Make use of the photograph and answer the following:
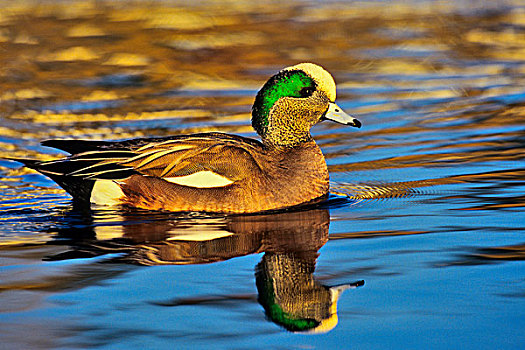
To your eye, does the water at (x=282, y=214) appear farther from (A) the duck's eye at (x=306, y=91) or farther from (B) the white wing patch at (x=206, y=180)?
(A) the duck's eye at (x=306, y=91)

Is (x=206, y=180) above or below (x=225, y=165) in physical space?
below

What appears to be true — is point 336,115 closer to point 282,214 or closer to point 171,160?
point 282,214

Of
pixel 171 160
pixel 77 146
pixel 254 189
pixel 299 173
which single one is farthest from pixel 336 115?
pixel 77 146

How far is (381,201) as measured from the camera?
7543 millimetres

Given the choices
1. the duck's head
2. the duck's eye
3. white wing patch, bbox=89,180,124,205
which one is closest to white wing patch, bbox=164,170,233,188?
white wing patch, bbox=89,180,124,205

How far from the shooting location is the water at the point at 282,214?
4738mm

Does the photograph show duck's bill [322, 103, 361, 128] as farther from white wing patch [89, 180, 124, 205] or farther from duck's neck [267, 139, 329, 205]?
white wing patch [89, 180, 124, 205]

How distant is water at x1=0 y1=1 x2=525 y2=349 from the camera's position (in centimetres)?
474

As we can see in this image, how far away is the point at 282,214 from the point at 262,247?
1.06 m

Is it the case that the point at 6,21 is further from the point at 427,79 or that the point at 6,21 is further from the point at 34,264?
the point at 34,264

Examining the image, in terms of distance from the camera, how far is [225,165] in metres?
7.20

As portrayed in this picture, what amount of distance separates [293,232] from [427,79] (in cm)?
691

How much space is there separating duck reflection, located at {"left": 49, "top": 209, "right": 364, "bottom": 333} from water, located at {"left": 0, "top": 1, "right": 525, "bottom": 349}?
0.7 inches

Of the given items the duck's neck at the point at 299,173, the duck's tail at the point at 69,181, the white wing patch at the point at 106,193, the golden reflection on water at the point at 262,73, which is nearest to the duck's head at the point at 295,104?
the duck's neck at the point at 299,173
